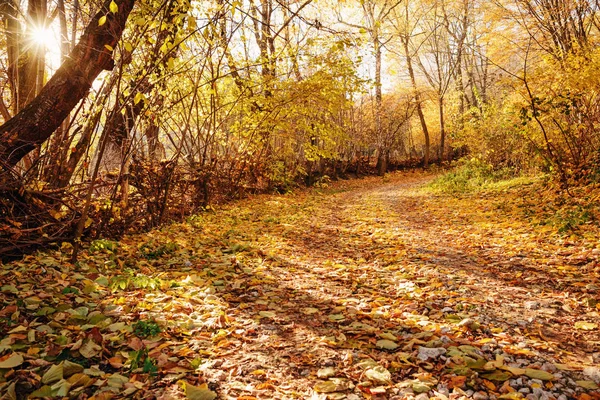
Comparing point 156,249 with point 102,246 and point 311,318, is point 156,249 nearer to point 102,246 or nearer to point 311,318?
point 102,246

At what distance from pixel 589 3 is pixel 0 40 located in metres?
13.7

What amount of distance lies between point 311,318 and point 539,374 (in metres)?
1.77

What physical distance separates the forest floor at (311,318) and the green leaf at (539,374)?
1cm

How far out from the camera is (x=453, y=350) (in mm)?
2619

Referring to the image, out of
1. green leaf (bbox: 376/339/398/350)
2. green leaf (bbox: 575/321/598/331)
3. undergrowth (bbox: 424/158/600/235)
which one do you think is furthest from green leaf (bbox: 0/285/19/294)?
undergrowth (bbox: 424/158/600/235)

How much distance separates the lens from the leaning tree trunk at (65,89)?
4109mm

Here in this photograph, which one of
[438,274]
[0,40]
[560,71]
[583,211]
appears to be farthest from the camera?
[560,71]

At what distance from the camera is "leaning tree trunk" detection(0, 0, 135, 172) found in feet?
13.5

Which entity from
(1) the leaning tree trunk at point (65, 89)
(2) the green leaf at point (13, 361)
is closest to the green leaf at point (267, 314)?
(2) the green leaf at point (13, 361)

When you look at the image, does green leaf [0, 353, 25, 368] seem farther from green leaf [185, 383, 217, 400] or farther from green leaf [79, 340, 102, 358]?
green leaf [185, 383, 217, 400]

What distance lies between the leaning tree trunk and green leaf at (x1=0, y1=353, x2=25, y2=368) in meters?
2.65

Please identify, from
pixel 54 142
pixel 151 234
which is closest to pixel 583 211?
pixel 151 234

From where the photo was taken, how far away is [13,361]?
2.29 meters

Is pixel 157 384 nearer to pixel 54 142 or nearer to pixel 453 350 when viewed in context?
pixel 453 350
